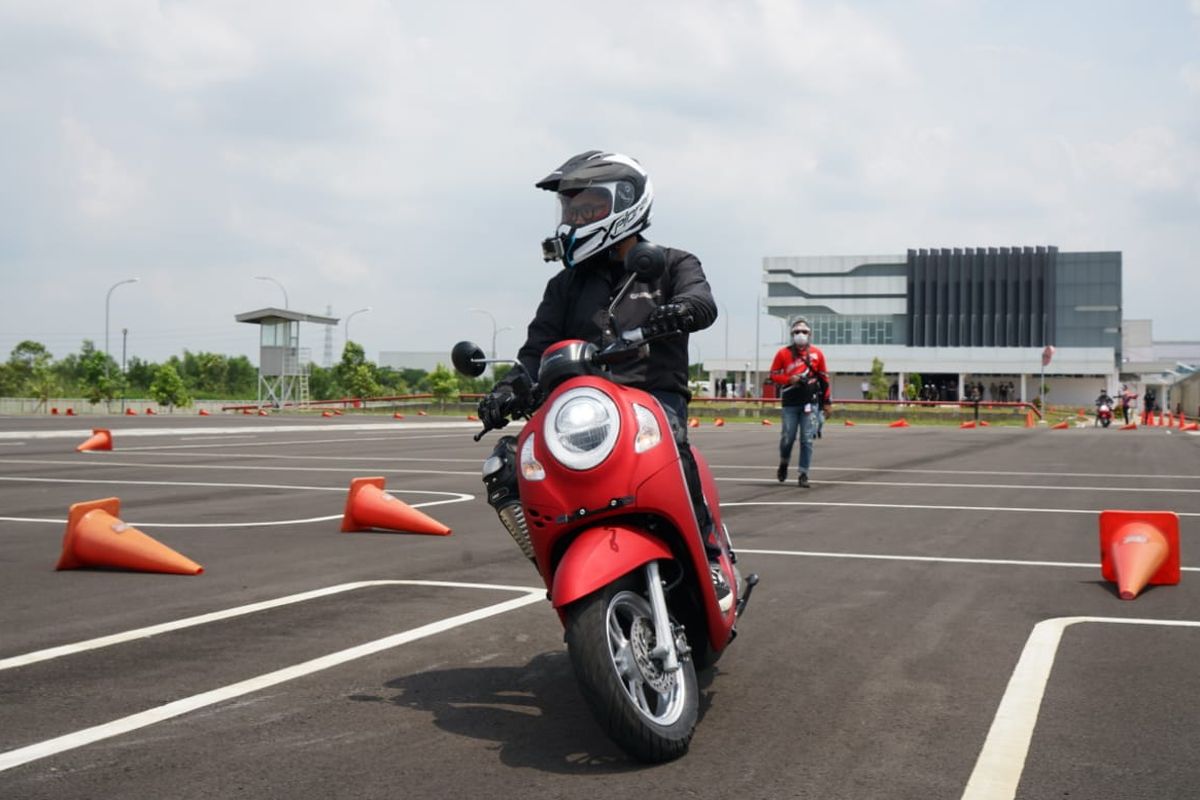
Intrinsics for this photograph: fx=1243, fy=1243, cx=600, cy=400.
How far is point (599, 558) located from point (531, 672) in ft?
4.75

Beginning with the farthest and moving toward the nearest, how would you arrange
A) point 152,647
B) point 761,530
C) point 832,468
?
point 832,468 < point 761,530 < point 152,647

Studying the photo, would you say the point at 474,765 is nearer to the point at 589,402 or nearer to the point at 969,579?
the point at 589,402

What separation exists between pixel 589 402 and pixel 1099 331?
131m

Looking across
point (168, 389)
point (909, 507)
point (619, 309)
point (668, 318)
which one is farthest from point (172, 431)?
point (168, 389)

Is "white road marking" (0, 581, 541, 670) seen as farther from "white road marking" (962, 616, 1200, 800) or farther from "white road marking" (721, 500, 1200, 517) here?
"white road marking" (721, 500, 1200, 517)

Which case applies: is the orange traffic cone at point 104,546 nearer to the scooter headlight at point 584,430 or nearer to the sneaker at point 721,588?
the sneaker at point 721,588

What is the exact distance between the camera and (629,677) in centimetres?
383

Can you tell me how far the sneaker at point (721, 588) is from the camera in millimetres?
4531

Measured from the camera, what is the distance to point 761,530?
34.3 ft

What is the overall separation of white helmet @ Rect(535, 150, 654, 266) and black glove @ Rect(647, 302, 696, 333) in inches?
21.6

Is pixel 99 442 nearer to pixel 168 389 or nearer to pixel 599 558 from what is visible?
pixel 599 558

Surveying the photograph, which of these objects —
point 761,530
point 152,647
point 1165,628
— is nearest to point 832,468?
point 761,530

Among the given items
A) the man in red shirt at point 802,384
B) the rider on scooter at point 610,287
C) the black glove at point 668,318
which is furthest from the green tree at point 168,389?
the black glove at point 668,318

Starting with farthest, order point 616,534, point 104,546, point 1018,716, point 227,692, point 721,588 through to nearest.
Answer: point 104,546
point 227,692
point 721,588
point 1018,716
point 616,534
